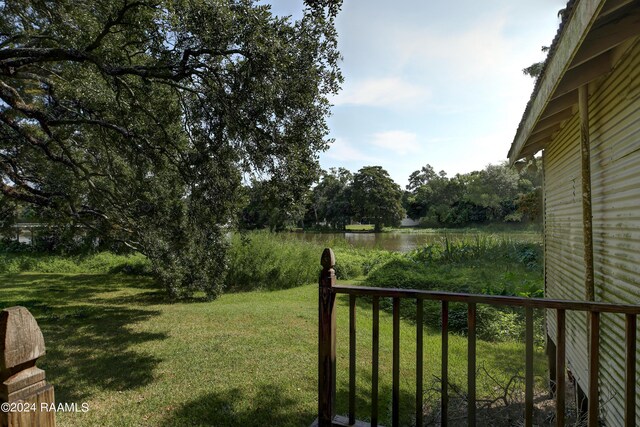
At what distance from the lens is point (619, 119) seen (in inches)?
96.3

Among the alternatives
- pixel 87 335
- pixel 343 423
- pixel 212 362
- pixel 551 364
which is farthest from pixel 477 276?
pixel 87 335

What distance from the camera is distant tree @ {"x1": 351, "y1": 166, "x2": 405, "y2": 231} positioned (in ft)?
154

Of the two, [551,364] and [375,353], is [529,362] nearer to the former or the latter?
[375,353]

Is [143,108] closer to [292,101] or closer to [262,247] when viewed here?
[292,101]

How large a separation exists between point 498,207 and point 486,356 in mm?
35948

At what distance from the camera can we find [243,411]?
3434 mm

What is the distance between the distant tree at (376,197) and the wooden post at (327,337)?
146 feet

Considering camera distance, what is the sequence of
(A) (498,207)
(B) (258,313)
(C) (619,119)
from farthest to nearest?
1. (A) (498,207)
2. (B) (258,313)
3. (C) (619,119)

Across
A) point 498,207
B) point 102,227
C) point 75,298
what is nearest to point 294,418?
point 102,227

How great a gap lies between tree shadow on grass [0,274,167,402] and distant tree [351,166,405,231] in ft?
125

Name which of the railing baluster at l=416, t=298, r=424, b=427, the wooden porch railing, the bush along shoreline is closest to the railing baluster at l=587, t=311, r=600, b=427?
the wooden porch railing

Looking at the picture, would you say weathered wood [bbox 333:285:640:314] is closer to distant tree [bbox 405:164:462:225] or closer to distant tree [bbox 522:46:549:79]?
distant tree [bbox 522:46:549:79]

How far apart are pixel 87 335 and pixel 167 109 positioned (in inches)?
165

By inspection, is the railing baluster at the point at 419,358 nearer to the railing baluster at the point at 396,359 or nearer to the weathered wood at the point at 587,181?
the railing baluster at the point at 396,359
